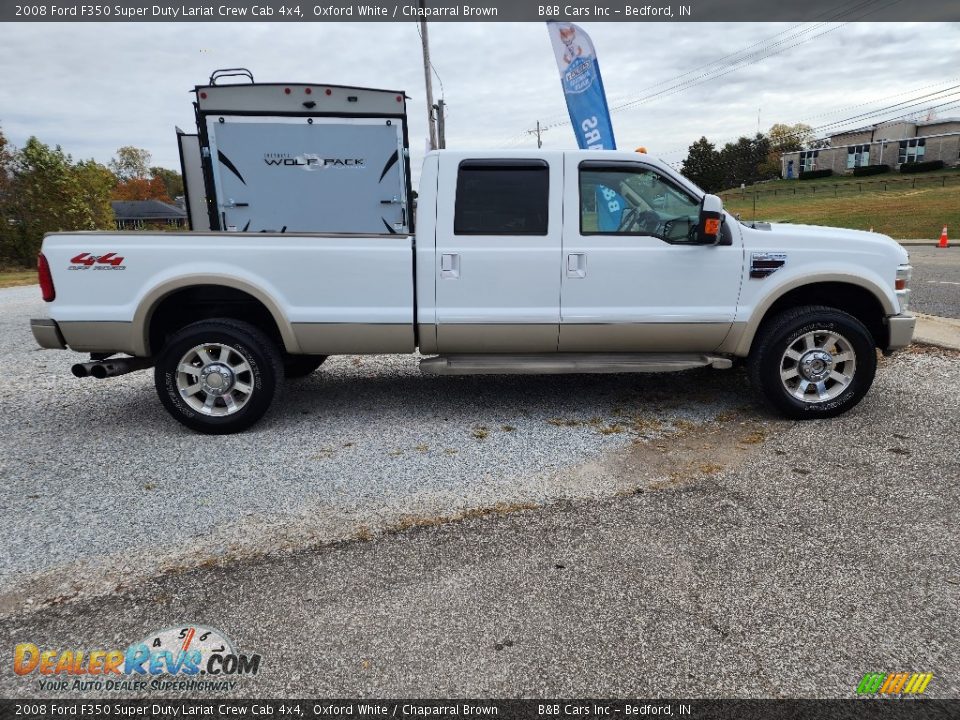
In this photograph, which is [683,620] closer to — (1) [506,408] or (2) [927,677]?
(2) [927,677]

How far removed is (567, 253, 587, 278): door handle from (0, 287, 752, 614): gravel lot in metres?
1.17

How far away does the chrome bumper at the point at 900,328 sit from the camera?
4586mm

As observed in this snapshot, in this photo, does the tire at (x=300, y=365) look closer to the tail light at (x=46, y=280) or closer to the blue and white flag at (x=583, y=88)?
the tail light at (x=46, y=280)

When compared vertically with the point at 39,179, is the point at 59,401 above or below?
below

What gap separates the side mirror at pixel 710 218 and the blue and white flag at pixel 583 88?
8.99 metres

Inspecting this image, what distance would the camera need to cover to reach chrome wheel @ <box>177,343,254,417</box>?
4.53 meters

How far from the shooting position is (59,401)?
5.74 metres

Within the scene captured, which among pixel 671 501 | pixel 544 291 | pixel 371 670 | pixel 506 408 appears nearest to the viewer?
pixel 371 670

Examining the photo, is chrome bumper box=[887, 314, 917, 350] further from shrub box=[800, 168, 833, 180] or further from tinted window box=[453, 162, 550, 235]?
shrub box=[800, 168, 833, 180]

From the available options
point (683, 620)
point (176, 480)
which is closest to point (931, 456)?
point (683, 620)

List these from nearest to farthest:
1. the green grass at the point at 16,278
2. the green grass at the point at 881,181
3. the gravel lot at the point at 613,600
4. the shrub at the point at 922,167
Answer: the gravel lot at the point at 613,600
the green grass at the point at 16,278
the green grass at the point at 881,181
the shrub at the point at 922,167

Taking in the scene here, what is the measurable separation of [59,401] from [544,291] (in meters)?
4.61

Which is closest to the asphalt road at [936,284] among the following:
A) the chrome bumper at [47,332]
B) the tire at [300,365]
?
the tire at [300,365]

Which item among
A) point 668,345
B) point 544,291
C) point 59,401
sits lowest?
point 59,401
